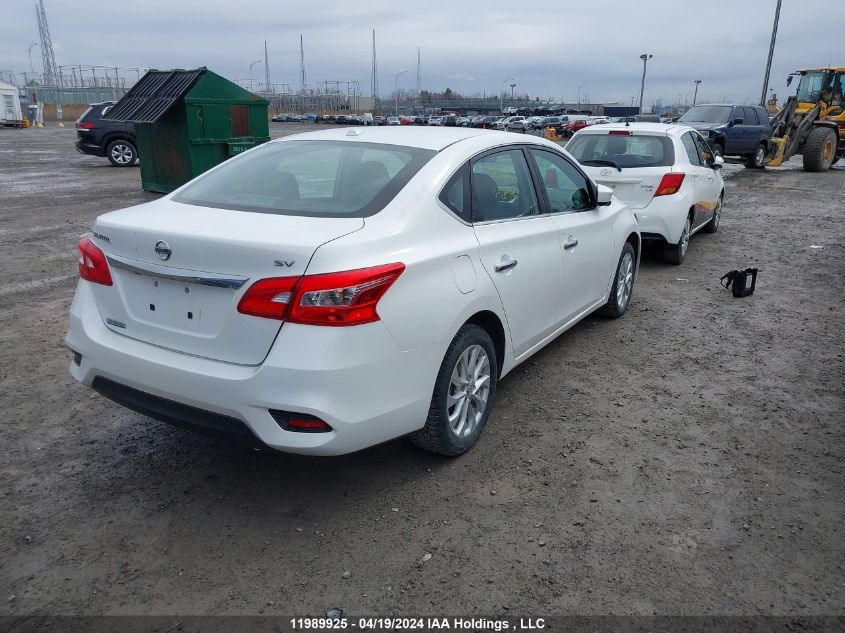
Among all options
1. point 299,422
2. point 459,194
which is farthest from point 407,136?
point 299,422

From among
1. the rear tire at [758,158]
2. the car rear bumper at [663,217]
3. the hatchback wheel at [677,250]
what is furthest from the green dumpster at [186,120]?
the rear tire at [758,158]

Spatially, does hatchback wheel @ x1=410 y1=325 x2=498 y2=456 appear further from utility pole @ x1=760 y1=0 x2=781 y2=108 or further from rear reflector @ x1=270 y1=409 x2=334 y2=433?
utility pole @ x1=760 y1=0 x2=781 y2=108

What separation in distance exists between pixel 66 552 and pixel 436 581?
158 cm

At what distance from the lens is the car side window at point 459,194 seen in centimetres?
352

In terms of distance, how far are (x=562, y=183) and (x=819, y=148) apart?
1803 cm

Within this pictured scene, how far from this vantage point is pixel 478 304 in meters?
3.51

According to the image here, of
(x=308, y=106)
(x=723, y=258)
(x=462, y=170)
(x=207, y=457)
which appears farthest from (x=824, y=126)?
(x=308, y=106)

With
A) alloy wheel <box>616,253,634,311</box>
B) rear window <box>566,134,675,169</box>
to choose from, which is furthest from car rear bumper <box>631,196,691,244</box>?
alloy wheel <box>616,253,634,311</box>

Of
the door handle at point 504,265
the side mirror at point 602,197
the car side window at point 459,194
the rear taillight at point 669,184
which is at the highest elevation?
the car side window at point 459,194

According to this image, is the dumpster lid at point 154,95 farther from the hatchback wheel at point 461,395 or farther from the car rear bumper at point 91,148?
the hatchback wheel at point 461,395

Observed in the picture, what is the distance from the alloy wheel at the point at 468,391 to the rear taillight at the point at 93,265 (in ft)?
5.69

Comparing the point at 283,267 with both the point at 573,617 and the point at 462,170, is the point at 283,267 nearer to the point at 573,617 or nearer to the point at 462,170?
the point at 462,170

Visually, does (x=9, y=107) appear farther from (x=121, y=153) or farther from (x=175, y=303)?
(x=175, y=303)

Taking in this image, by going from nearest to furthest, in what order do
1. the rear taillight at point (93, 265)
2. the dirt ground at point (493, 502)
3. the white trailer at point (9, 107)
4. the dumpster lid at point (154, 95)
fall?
the dirt ground at point (493, 502)
the rear taillight at point (93, 265)
the dumpster lid at point (154, 95)
the white trailer at point (9, 107)
